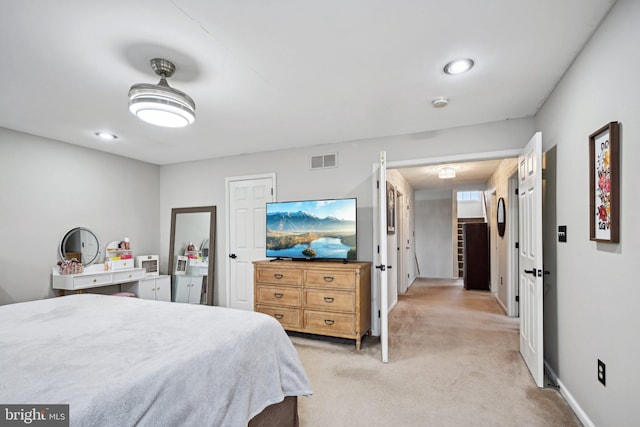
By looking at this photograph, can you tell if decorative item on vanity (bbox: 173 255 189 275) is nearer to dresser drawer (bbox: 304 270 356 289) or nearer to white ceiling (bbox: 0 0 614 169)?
white ceiling (bbox: 0 0 614 169)

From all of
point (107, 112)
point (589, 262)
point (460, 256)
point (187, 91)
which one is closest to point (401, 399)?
point (589, 262)

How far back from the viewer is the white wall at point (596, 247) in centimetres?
152

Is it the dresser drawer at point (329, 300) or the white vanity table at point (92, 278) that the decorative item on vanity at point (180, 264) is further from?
the dresser drawer at point (329, 300)

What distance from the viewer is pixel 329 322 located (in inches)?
136

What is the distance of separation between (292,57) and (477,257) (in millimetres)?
6151

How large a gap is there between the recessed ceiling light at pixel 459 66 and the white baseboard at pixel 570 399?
93.9 inches

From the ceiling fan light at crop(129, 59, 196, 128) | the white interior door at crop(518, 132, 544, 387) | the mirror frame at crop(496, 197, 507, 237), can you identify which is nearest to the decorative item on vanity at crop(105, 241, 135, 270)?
the ceiling fan light at crop(129, 59, 196, 128)

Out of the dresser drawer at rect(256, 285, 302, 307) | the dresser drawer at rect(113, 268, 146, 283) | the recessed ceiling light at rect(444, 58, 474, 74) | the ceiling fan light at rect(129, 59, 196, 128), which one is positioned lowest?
the dresser drawer at rect(256, 285, 302, 307)

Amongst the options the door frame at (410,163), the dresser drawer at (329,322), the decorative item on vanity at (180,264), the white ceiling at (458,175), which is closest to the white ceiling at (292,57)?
the door frame at (410,163)

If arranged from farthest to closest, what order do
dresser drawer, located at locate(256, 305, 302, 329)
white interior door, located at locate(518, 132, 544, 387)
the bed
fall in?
dresser drawer, located at locate(256, 305, 302, 329)
white interior door, located at locate(518, 132, 544, 387)
the bed

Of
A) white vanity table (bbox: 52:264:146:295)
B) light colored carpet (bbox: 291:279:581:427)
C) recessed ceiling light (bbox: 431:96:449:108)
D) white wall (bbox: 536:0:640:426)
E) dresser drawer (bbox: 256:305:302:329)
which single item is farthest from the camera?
white vanity table (bbox: 52:264:146:295)

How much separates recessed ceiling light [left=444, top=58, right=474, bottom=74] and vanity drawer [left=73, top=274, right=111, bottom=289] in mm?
4414

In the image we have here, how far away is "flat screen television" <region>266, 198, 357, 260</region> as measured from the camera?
374cm

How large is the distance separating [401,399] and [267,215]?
8.52 ft
